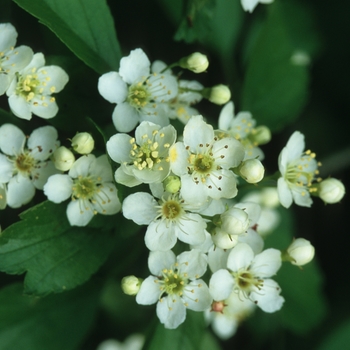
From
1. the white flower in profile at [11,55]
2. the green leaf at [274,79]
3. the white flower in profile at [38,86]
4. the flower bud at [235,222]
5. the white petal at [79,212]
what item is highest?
the white flower in profile at [11,55]

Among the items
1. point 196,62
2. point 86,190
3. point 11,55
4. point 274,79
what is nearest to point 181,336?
point 86,190

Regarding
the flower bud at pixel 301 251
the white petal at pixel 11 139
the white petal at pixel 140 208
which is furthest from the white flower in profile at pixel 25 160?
the flower bud at pixel 301 251

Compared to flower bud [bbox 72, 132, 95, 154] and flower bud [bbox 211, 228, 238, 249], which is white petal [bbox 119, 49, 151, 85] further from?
flower bud [bbox 211, 228, 238, 249]

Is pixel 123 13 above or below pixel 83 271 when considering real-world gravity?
above

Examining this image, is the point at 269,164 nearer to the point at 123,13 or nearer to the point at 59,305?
the point at 123,13

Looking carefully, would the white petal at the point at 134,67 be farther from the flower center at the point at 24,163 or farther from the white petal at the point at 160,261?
the white petal at the point at 160,261

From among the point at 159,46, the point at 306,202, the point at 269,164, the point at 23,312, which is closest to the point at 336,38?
the point at 269,164

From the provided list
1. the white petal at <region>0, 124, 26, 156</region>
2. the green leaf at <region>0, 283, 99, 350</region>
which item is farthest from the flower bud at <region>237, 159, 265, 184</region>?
the green leaf at <region>0, 283, 99, 350</region>
